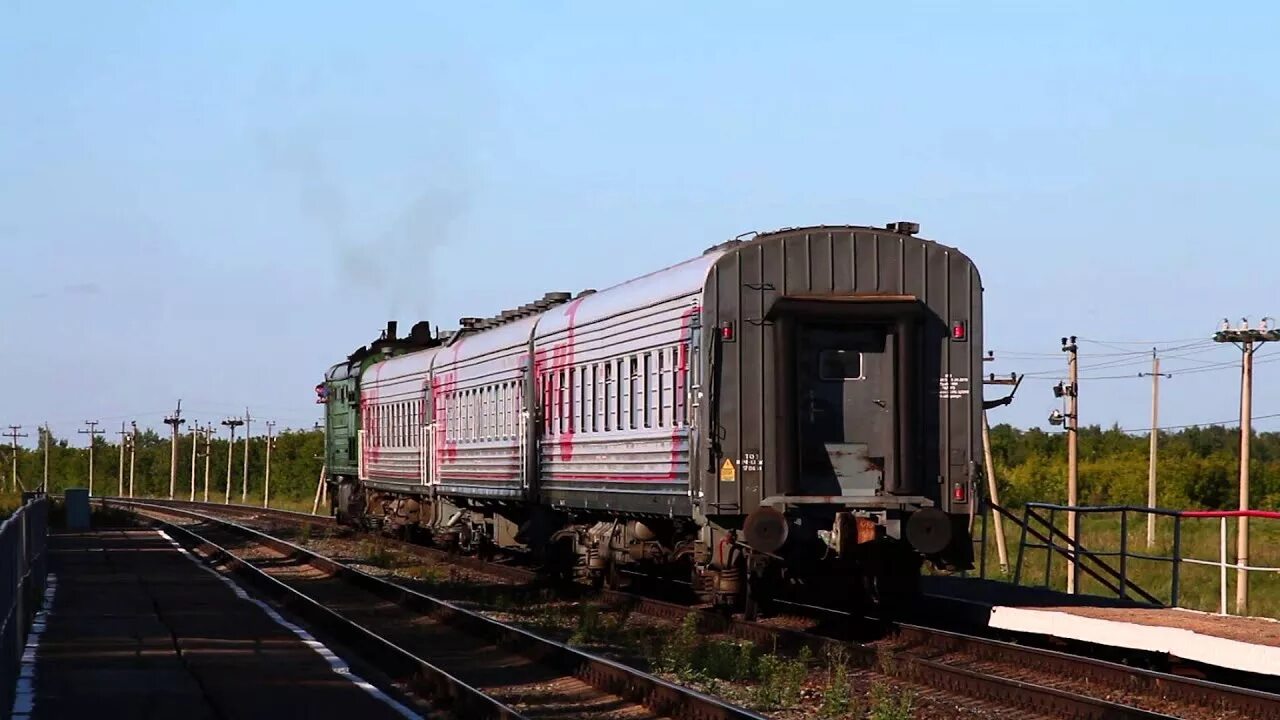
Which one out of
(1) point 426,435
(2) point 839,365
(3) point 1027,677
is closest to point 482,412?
(1) point 426,435

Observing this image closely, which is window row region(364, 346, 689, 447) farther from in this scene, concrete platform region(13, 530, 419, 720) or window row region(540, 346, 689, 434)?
concrete platform region(13, 530, 419, 720)

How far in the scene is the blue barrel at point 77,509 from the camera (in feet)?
160

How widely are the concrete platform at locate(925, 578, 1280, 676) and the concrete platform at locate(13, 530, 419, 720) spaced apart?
5691 mm

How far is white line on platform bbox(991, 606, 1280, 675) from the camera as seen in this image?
512 inches

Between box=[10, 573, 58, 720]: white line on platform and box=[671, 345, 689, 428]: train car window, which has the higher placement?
box=[671, 345, 689, 428]: train car window

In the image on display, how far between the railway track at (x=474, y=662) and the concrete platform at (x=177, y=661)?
42cm

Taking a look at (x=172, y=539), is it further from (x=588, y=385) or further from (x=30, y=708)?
(x=30, y=708)

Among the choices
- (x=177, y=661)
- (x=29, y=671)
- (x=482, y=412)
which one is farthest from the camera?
(x=482, y=412)

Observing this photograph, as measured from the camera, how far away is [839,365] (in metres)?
17.4

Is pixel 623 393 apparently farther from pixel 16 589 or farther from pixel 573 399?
pixel 16 589

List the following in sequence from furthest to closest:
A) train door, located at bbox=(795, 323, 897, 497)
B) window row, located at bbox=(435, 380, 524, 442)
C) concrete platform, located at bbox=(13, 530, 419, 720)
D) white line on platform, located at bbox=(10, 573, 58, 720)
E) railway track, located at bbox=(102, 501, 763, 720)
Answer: window row, located at bbox=(435, 380, 524, 442) → train door, located at bbox=(795, 323, 897, 497) → concrete platform, located at bbox=(13, 530, 419, 720) → white line on platform, located at bbox=(10, 573, 58, 720) → railway track, located at bbox=(102, 501, 763, 720)

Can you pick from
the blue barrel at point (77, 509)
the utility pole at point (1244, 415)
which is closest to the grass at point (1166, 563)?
the utility pole at point (1244, 415)

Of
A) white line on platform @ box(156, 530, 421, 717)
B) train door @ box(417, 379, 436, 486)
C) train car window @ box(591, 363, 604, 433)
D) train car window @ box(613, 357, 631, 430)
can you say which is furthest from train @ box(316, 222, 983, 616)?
train door @ box(417, 379, 436, 486)

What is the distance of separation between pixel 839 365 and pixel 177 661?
258 inches
